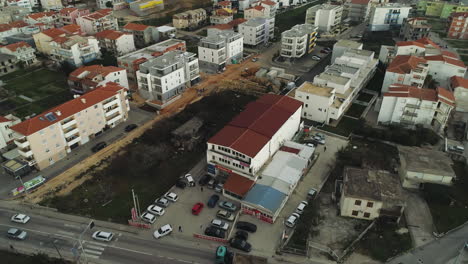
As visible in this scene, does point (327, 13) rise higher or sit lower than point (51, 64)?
higher

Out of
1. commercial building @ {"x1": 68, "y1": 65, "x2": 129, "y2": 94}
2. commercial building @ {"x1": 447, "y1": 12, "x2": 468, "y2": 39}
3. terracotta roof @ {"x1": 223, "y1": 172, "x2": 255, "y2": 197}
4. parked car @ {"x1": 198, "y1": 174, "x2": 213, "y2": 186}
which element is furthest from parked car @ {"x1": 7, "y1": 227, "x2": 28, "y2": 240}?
commercial building @ {"x1": 447, "y1": 12, "x2": 468, "y2": 39}

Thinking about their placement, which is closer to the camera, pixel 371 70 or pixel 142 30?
pixel 371 70

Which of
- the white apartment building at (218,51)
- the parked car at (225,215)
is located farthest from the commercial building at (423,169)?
the white apartment building at (218,51)

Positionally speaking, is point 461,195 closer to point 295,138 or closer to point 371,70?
point 295,138

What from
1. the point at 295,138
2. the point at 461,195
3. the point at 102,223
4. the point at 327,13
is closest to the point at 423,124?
the point at 461,195

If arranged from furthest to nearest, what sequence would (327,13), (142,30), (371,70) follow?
(327,13)
(142,30)
(371,70)

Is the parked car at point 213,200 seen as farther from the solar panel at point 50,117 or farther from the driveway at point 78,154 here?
the solar panel at point 50,117

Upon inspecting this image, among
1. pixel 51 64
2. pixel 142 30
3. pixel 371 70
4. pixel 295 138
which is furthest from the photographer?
pixel 142 30
